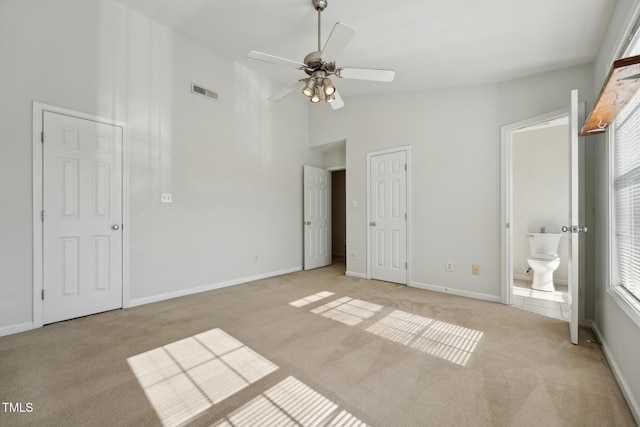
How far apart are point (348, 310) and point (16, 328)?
10.1ft

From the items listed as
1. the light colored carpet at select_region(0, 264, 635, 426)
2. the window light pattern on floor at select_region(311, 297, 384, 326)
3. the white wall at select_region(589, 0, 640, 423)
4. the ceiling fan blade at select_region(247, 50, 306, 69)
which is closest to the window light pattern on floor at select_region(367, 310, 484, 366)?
the light colored carpet at select_region(0, 264, 635, 426)

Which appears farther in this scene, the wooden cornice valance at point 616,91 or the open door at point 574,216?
the open door at point 574,216

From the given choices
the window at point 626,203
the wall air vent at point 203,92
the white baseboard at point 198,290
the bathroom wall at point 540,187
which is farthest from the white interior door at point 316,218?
the window at point 626,203

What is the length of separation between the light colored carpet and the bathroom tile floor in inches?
10.8

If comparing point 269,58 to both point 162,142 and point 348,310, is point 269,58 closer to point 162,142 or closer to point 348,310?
point 162,142

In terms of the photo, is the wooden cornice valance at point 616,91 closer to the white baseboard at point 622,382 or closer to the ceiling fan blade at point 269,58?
the white baseboard at point 622,382

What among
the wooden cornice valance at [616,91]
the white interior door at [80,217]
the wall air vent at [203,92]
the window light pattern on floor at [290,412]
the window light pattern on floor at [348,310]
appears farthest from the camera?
the wall air vent at [203,92]

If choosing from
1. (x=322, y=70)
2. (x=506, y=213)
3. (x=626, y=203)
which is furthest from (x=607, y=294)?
(x=322, y=70)

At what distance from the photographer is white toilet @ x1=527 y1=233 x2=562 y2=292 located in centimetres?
374

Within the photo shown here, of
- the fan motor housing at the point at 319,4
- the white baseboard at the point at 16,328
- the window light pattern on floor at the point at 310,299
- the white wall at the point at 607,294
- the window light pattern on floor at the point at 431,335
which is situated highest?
the fan motor housing at the point at 319,4

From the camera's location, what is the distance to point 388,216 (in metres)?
4.25

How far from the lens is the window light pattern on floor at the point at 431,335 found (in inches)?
82.4

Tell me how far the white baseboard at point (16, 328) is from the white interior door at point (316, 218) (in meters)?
3.58

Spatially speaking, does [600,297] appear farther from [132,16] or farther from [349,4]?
[132,16]
